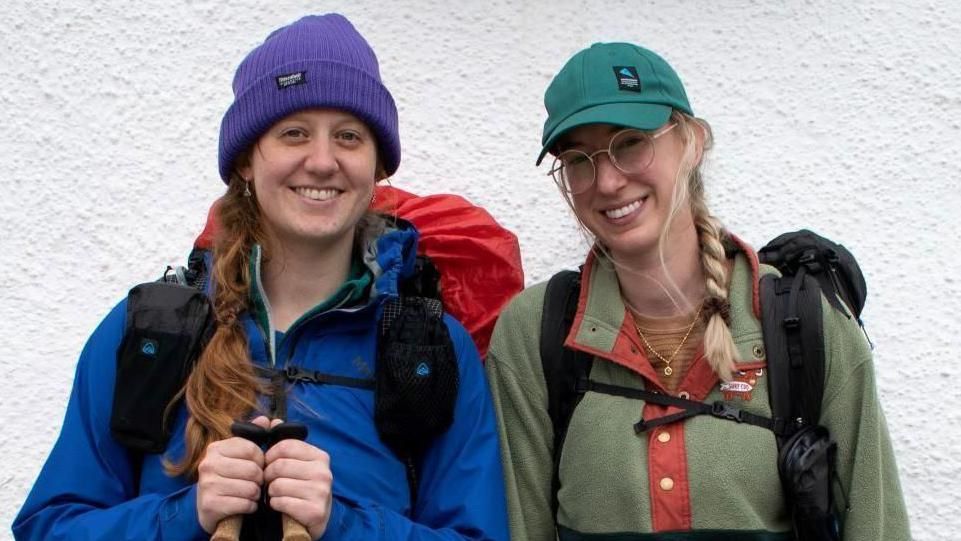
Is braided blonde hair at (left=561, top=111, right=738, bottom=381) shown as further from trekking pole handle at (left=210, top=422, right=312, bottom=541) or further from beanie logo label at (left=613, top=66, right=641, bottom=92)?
trekking pole handle at (left=210, top=422, right=312, bottom=541)

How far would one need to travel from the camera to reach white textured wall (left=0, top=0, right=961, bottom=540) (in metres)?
3.07


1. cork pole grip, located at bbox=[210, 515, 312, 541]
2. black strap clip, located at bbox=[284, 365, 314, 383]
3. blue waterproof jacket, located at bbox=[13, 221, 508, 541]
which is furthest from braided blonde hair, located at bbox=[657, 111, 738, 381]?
cork pole grip, located at bbox=[210, 515, 312, 541]

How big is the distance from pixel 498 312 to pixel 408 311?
444 millimetres

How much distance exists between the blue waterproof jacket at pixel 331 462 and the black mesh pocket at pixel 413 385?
39 millimetres

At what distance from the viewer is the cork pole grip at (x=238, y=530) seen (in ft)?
5.59

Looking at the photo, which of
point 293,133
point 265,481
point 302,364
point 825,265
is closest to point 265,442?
point 265,481

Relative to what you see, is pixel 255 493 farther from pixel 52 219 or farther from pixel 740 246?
pixel 52 219

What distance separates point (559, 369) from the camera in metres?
2.26

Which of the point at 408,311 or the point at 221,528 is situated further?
the point at 408,311

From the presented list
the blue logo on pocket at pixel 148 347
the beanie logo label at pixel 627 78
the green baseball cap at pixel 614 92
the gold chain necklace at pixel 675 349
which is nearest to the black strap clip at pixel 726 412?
the gold chain necklace at pixel 675 349

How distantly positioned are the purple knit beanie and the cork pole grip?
87 centimetres

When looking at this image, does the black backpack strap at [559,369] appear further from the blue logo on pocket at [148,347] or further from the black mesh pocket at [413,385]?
the blue logo on pocket at [148,347]

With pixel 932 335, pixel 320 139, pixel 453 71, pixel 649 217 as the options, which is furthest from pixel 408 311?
pixel 932 335

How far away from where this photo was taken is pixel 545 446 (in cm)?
227
